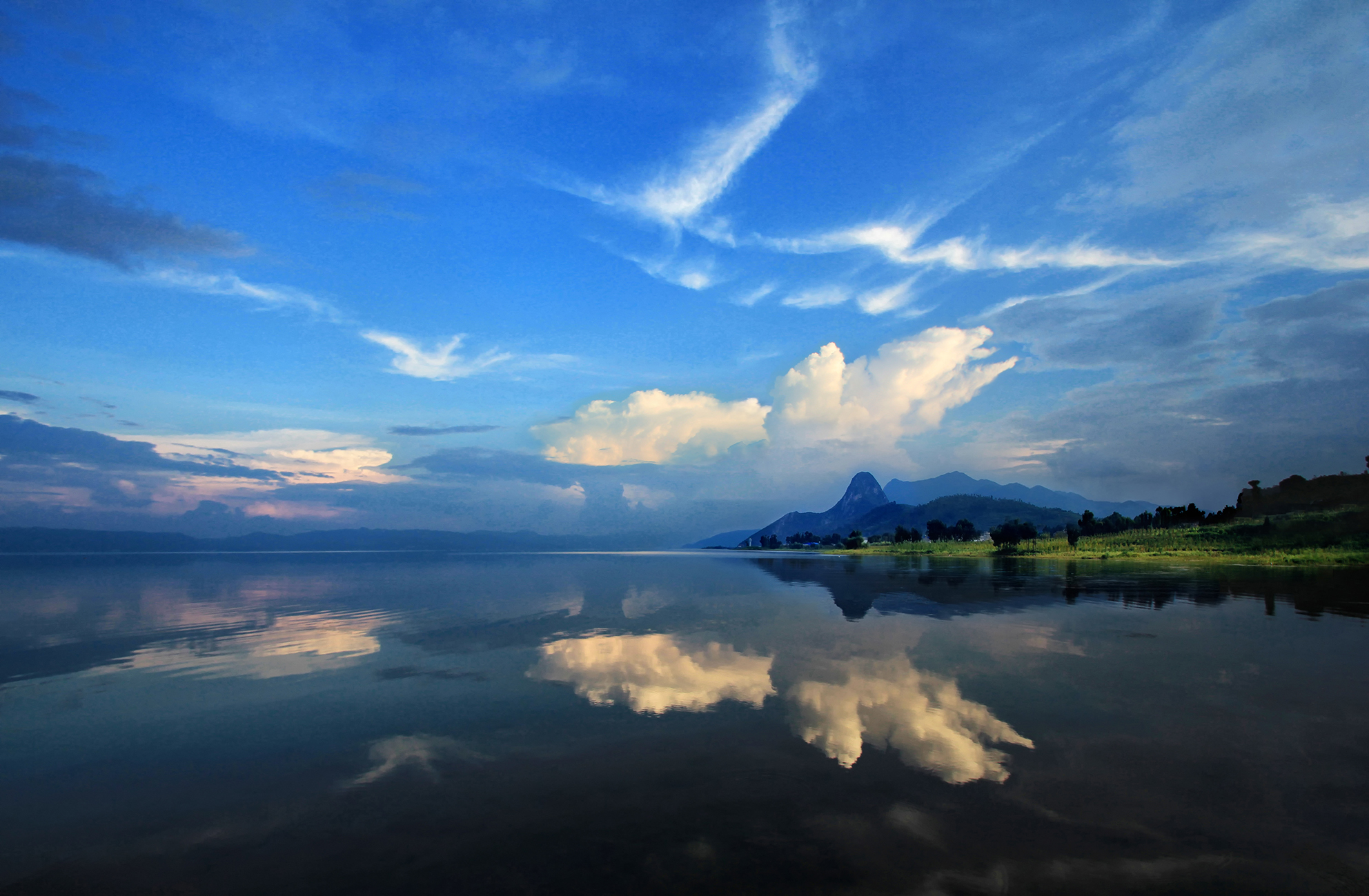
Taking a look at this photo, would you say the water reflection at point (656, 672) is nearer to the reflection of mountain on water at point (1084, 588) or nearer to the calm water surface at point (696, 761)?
the calm water surface at point (696, 761)

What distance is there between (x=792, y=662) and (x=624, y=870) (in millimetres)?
17523

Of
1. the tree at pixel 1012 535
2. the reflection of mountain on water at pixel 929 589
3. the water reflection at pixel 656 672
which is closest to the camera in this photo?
the water reflection at pixel 656 672

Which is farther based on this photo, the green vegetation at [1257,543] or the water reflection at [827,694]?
the green vegetation at [1257,543]

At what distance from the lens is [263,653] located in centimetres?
3025

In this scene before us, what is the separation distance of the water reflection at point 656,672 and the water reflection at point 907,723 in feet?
8.21

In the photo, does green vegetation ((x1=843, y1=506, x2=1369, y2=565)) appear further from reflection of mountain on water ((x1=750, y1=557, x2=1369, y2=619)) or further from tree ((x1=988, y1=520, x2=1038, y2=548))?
tree ((x1=988, y1=520, x2=1038, y2=548))

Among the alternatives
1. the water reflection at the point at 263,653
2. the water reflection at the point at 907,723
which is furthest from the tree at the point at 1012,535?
the water reflection at the point at 263,653

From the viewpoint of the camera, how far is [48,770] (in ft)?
49.4

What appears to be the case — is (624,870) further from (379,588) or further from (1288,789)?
(379,588)

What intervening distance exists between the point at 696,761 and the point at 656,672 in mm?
10237

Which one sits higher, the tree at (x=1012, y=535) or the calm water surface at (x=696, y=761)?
the calm water surface at (x=696, y=761)

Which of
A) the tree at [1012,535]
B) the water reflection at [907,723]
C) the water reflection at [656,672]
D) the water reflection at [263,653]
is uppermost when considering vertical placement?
the water reflection at [907,723]

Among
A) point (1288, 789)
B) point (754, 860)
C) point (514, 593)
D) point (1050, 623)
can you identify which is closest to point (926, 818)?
point (754, 860)

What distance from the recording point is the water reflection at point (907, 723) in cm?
1435
